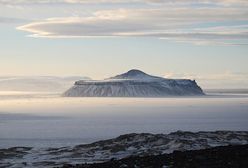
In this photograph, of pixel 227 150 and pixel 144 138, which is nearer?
pixel 227 150

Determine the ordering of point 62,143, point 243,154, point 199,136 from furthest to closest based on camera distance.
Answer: point 62,143 → point 199,136 → point 243,154

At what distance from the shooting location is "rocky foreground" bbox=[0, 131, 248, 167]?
69500 millimetres

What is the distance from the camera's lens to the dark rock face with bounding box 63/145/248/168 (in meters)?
42.6

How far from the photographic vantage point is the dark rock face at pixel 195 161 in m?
42.6

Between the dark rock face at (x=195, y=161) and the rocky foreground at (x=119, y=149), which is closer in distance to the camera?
the dark rock face at (x=195, y=161)

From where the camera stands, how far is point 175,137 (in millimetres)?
84000

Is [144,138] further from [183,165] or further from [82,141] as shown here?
[183,165]

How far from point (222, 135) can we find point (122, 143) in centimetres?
1612

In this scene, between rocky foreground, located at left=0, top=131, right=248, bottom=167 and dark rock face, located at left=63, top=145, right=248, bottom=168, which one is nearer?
dark rock face, located at left=63, top=145, right=248, bottom=168

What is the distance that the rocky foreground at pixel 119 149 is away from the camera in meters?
69.5

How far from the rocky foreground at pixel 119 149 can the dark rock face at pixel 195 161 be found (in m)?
18.5

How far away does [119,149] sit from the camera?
77.1 meters

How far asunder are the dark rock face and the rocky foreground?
18508 millimetres

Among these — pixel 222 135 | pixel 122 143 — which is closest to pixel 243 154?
pixel 122 143
